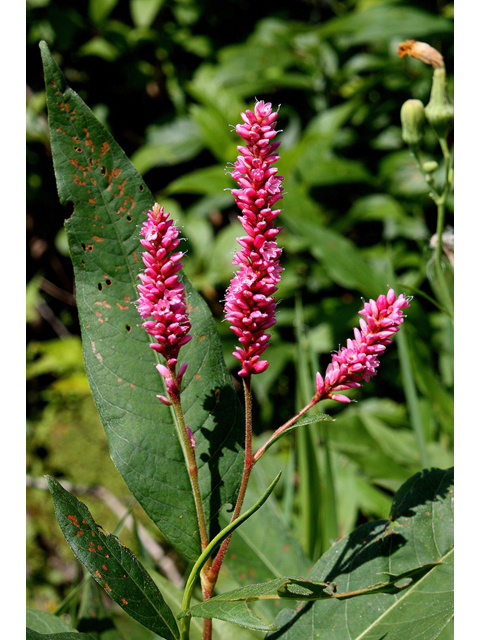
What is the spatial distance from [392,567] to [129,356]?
1.26 feet

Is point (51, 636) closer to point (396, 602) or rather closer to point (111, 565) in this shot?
point (111, 565)

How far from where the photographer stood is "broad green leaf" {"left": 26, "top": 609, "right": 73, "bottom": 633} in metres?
0.70

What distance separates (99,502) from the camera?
84.0 inches

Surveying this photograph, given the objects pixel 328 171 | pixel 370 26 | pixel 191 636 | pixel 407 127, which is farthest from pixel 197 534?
pixel 370 26

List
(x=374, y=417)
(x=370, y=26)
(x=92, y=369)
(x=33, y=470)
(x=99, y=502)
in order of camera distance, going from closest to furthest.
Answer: (x=92, y=369) < (x=374, y=417) < (x=370, y=26) < (x=99, y=502) < (x=33, y=470)

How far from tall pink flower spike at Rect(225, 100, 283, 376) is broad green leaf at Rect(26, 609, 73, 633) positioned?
49 centimetres

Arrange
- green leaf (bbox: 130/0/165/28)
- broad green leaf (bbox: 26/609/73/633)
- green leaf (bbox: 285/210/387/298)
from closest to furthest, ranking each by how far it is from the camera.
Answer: broad green leaf (bbox: 26/609/73/633) → green leaf (bbox: 285/210/387/298) → green leaf (bbox: 130/0/165/28)

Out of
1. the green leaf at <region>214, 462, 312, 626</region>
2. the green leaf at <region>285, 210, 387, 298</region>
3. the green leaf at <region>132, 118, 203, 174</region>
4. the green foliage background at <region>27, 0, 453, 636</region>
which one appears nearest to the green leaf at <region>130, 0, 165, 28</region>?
the green foliage background at <region>27, 0, 453, 636</region>

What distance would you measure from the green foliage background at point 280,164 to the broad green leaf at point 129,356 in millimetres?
975

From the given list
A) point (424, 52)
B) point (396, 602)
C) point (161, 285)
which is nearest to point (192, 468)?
point (161, 285)

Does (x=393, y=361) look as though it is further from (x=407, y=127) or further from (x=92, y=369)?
(x=92, y=369)

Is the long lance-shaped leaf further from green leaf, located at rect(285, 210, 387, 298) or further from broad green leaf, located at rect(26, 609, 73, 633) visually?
green leaf, located at rect(285, 210, 387, 298)

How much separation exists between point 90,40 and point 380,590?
241 cm

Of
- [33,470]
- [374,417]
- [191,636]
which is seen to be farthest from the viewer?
[33,470]
